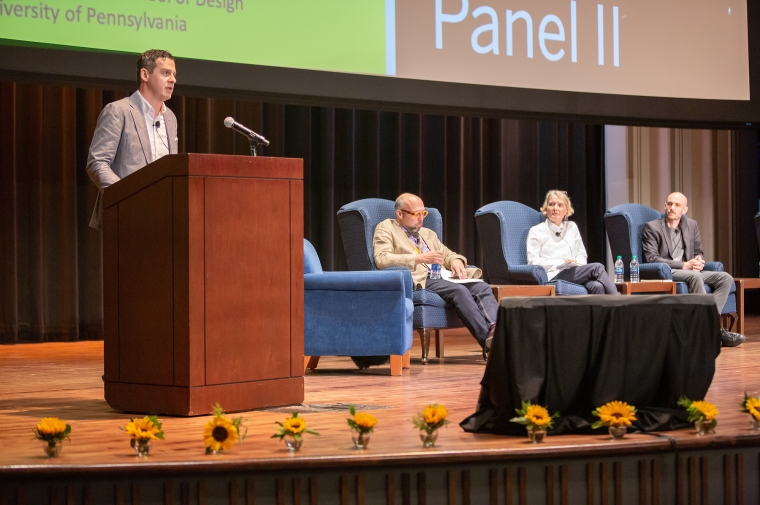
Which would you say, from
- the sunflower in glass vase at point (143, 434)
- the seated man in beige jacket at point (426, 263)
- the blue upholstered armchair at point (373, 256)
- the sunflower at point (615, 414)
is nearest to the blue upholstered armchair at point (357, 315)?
the blue upholstered armchair at point (373, 256)

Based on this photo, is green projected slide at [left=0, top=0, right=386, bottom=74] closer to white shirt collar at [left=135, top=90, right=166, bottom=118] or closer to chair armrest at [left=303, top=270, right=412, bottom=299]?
chair armrest at [left=303, top=270, right=412, bottom=299]

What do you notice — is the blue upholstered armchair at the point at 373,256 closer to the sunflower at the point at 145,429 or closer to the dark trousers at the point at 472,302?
the dark trousers at the point at 472,302

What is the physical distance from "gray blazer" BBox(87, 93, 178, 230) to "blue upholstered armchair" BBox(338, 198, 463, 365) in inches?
74.9

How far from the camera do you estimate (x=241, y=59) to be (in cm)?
555

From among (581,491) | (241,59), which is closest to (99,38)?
(241,59)

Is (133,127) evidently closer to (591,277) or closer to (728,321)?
(591,277)

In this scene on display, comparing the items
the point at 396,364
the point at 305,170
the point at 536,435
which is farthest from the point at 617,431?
the point at 305,170

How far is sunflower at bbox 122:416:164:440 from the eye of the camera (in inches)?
91.0

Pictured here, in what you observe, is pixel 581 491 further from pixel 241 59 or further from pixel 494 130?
pixel 494 130

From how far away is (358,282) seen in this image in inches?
182

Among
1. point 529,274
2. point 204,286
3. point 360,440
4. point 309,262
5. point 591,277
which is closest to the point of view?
point 360,440

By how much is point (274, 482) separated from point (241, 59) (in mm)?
3700

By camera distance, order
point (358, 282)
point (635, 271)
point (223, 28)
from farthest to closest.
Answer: point (635, 271) < point (223, 28) < point (358, 282)

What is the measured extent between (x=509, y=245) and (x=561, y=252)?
0.35 metres
